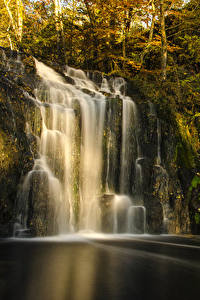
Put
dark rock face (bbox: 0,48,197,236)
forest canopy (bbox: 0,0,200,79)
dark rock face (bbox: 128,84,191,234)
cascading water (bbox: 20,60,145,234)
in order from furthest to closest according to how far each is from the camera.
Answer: forest canopy (bbox: 0,0,200,79) → dark rock face (bbox: 128,84,191,234) → cascading water (bbox: 20,60,145,234) → dark rock face (bbox: 0,48,197,236)

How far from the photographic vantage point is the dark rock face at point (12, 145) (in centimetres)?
654

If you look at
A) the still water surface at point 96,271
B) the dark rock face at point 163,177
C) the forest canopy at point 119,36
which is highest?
the forest canopy at point 119,36

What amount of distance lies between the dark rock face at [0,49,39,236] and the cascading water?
28 cm

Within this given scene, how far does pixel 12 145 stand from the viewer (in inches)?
277

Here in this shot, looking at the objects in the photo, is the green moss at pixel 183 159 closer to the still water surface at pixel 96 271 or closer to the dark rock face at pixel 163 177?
the dark rock face at pixel 163 177

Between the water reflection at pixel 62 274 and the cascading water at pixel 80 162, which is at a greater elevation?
the cascading water at pixel 80 162

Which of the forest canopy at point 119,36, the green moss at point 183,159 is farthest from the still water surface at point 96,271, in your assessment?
the forest canopy at point 119,36

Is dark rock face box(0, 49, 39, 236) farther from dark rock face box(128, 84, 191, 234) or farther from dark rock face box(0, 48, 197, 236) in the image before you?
dark rock face box(128, 84, 191, 234)

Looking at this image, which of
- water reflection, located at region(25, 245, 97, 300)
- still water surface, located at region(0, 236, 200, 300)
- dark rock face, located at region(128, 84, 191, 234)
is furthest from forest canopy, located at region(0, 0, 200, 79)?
water reflection, located at region(25, 245, 97, 300)

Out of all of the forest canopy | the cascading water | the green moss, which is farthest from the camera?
the forest canopy

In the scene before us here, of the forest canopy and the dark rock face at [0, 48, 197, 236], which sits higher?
the forest canopy

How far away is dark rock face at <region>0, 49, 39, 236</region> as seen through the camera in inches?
Answer: 257

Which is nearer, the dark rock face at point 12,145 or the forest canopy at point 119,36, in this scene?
the dark rock face at point 12,145

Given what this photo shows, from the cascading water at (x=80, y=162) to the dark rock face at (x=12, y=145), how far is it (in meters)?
0.28
